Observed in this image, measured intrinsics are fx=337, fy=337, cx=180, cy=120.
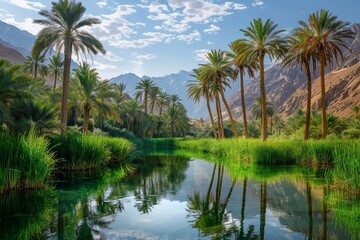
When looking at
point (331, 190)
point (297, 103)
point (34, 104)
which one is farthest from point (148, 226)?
point (297, 103)

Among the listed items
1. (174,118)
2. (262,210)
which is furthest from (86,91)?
(174,118)

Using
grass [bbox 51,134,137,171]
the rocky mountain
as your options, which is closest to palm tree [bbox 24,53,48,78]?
grass [bbox 51,134,137,171]

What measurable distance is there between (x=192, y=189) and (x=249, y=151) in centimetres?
1221

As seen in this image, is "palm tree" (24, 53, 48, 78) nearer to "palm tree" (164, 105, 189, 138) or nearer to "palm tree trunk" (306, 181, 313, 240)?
"palm tree" (164, 105, 189, 138)

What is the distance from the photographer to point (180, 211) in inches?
396

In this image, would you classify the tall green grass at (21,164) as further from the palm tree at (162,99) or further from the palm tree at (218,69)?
the palm tree at (162,99)

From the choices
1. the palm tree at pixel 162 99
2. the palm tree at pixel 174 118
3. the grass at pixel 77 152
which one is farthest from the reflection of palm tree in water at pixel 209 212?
the palm tree at pixel 162 99

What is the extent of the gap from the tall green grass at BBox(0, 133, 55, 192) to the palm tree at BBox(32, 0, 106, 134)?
13.6 meters

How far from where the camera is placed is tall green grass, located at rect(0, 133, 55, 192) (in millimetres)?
11079

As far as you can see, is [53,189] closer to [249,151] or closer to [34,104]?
[34,104]

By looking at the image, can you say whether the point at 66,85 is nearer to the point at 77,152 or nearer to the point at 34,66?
the point at 77,152

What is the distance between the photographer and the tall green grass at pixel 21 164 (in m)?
11.1

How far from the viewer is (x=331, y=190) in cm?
1267

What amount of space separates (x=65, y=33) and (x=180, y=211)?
20.8 m
